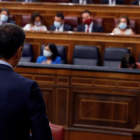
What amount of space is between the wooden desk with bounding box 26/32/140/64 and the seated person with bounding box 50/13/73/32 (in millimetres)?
326

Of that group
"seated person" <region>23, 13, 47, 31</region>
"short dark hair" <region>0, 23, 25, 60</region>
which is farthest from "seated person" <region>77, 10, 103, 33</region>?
"short dark hair" <region>0, 23, 25, 60</region>

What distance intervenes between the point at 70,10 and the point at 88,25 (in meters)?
0.30

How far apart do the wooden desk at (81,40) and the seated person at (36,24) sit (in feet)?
0.88

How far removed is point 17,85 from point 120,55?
168 centimetres

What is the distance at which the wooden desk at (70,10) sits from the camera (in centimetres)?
291

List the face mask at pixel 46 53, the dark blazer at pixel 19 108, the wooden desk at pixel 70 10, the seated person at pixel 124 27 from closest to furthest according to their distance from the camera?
the dark blazer at pixel 19 108
the face mask at pixel 46 53
the seated person at pixel 124 27
the wooden desk at pixel 70 10

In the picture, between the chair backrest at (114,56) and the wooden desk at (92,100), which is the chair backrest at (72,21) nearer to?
the chair backrest at (114,56)

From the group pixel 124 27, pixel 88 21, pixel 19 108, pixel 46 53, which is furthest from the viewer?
pixel 88 21

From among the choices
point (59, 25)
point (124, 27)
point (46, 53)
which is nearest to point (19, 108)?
point (46, 53)

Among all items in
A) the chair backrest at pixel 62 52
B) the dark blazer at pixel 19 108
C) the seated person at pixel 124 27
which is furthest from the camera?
the seated person at pixel 124 27

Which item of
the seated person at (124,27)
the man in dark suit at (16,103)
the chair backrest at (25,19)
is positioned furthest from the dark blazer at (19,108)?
the chair backrest at (25,19)

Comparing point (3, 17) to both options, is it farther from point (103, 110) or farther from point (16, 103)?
Answer: point (16, 103)

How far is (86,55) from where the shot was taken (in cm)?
236

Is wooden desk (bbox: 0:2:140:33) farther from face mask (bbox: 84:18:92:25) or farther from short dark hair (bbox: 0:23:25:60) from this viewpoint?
short dark hair (bbox: 0:23:25:60)
